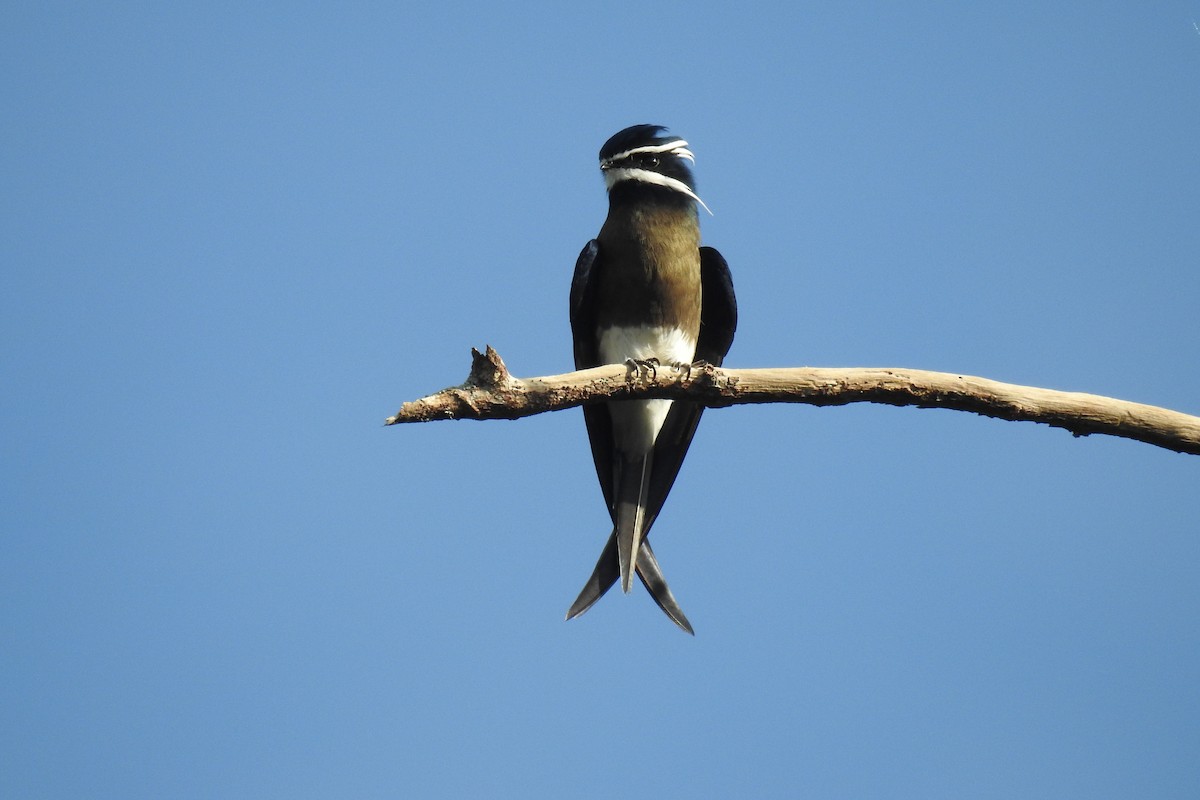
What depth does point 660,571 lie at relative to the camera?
6.84 metres

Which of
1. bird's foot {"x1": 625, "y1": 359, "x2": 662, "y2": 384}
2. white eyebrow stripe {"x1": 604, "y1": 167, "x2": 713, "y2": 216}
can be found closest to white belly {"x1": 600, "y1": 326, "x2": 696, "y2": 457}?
bird's foot {"x1": 625, "y1": 359, "x2": 662, "y2": 384}

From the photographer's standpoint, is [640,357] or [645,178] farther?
[645,178]

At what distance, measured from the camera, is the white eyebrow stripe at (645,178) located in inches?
275

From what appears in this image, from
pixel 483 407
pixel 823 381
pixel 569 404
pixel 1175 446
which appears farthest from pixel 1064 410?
pixel 483 407

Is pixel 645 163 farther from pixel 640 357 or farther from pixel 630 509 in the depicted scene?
pixel 630 509

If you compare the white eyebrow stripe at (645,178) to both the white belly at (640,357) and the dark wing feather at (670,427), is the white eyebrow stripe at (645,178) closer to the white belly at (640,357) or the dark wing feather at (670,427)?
the dark wing feather at (670,427)

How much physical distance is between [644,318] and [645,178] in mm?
931

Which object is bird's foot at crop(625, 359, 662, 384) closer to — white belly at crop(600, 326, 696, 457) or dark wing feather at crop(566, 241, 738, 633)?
white belly at crop(600, 326, 696, 457)

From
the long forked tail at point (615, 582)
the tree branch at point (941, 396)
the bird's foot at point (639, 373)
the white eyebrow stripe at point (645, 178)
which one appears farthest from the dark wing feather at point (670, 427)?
the tree branch at point (941, 396)

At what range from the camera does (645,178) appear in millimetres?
6977

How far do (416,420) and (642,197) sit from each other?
289cm

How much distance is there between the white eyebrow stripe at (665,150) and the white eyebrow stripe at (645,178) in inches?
2.9

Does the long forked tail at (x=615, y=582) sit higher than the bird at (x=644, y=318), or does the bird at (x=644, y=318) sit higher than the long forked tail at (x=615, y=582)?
the bird at (x=644, y=318)

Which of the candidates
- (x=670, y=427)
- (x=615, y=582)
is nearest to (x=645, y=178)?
(x=670, y=427)
